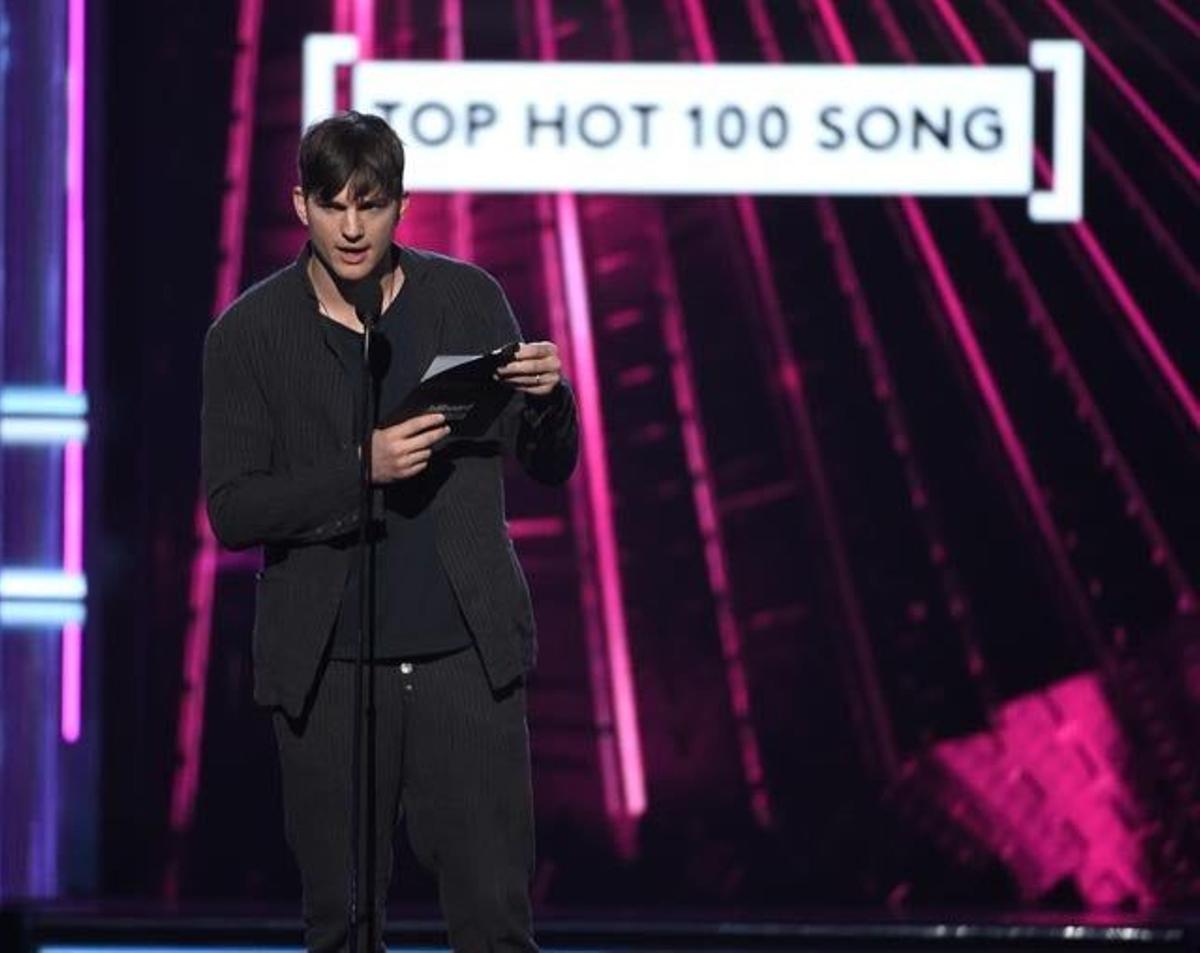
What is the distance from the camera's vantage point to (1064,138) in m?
4.44

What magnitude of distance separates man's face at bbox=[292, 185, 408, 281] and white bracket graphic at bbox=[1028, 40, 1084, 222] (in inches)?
91.4

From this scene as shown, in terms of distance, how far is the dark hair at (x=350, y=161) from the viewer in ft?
7.70

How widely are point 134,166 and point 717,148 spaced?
3.86 feet

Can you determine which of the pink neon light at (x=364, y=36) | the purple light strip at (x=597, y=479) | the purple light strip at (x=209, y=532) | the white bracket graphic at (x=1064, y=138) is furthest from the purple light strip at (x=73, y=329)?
the white bracket graphic at (x=1064, y=138)

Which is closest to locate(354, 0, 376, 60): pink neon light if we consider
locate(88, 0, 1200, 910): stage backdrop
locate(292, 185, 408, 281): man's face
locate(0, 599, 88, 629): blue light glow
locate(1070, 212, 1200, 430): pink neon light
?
locate(88, 0, 1200, 910): stage backdrop

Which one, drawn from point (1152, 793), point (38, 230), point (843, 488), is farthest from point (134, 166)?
point (1152, 793)

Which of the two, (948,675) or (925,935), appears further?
(948,675)

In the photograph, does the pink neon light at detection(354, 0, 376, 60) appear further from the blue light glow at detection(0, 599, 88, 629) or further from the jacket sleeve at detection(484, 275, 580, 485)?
the jacket sleeve at detection(484, 275, 580, 485)

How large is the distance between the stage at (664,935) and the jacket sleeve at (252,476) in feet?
5.93

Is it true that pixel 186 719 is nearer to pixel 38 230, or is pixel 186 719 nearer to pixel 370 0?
pixel 38 230

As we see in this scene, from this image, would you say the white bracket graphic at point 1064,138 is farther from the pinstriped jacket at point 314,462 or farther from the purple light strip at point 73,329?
the pinstriped jacket at point 314,462

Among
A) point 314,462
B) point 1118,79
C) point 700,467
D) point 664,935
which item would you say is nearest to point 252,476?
point 314,462

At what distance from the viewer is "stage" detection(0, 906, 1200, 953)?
4.09 m

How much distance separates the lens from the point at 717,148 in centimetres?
440
